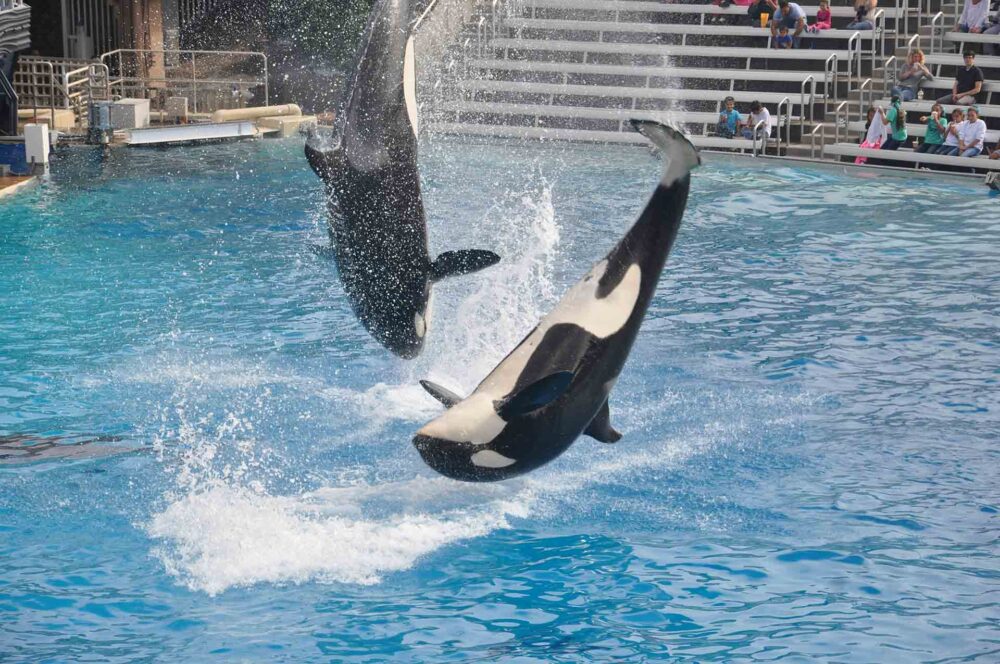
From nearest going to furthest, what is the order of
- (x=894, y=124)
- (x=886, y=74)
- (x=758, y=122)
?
(x=894, y=124)
(x=758, y=122)
(x=886, y=74)

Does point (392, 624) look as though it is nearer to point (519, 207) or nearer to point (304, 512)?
point (304, 512)

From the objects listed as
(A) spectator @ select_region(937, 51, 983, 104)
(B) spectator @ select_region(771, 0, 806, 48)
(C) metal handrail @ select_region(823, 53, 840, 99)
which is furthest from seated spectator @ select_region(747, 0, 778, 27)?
(A) spectator @ select_region(937, 51, 983, 104)

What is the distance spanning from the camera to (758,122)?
63.7 ft

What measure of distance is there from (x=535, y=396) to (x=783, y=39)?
61.4 ft

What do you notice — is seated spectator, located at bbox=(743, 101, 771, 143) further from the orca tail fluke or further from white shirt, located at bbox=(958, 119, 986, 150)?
the orca tail fluke

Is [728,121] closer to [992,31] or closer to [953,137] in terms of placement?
[953,137]

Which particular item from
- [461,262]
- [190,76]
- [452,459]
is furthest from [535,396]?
[190,76]

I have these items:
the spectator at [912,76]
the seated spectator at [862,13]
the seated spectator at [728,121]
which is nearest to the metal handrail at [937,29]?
the seated spectator at [862,13]

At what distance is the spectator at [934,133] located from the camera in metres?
17.7

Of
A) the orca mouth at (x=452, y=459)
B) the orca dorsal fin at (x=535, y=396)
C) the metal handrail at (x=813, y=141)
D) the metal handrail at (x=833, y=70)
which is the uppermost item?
the metal handrail at (x=833, y=70)

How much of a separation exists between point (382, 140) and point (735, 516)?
8.57 feet

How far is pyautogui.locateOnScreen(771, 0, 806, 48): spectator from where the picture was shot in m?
22.0

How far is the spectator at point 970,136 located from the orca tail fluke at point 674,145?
46.8 feet

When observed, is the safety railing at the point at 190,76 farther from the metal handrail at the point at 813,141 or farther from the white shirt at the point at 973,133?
the white shirt at the point at 973,133
